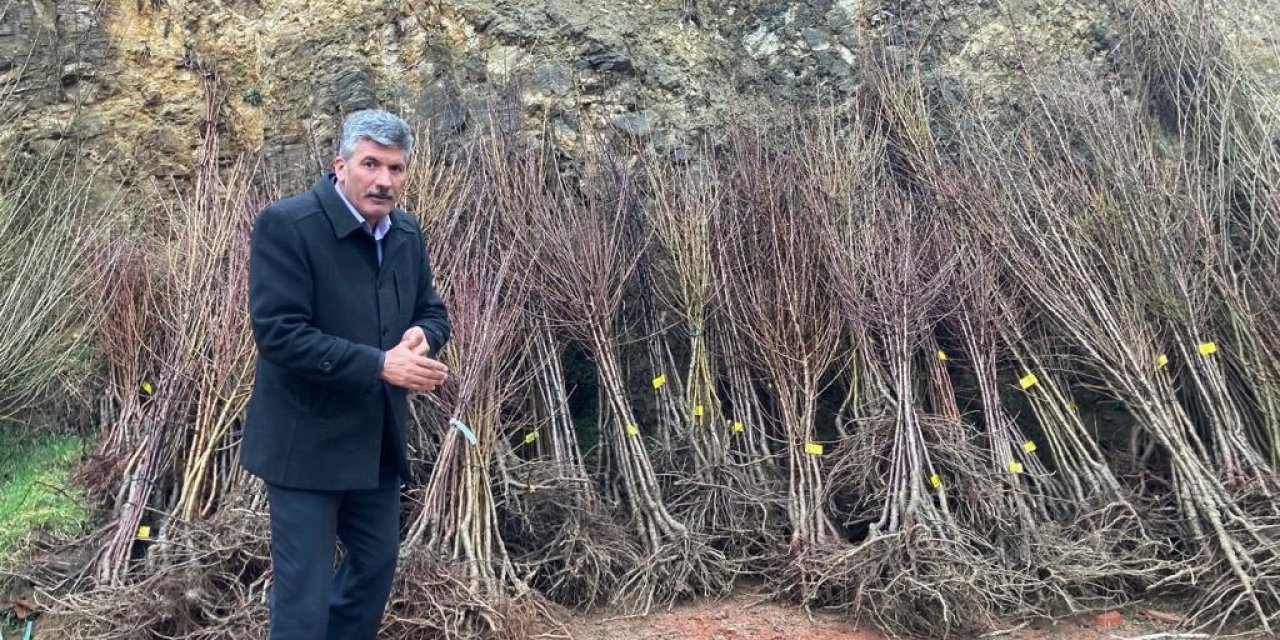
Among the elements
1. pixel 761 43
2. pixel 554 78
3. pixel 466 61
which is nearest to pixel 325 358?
pixel 554 78

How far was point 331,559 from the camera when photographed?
2383mm

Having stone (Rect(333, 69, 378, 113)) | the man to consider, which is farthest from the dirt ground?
stone (Rect(333, 69, 378, 113))

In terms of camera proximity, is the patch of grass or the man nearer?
the man

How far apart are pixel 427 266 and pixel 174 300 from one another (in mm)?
2373

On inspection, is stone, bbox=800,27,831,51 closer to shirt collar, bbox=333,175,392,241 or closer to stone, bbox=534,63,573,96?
stone, bbox=534,63,573,96

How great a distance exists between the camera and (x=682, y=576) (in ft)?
12.3

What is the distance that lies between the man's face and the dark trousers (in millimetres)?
725

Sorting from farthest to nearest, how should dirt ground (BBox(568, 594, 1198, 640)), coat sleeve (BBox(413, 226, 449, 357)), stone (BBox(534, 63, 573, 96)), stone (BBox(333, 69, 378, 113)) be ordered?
1. stone (BBox(333, 69, 378, 113))
2. stone (BBox(534, 63, 573, 96))
3. dirt ground (BBox(568, 594, 1198, 640))
4. coat sleeve (BBox(413, 226, 449, 357))

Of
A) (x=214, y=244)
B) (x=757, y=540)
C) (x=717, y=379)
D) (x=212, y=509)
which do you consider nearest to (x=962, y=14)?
(x=717, y=379)

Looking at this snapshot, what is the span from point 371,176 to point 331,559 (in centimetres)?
100

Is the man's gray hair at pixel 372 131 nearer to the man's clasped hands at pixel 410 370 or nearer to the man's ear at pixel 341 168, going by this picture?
the man's ear at pixel 341 168

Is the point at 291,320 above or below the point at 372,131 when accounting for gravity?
below

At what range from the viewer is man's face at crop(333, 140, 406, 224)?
2287 millimetres

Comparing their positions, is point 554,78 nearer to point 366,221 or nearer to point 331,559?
point 366,221
